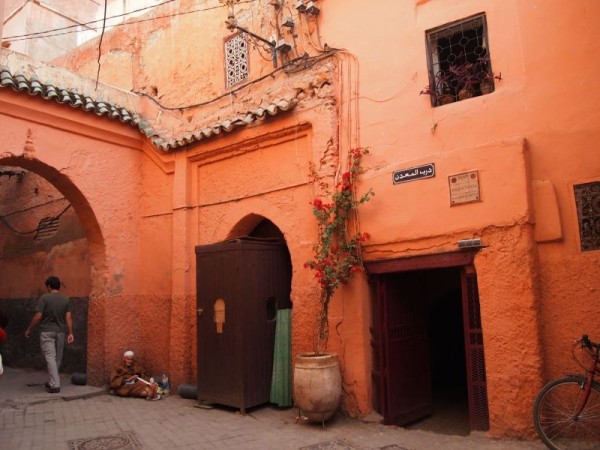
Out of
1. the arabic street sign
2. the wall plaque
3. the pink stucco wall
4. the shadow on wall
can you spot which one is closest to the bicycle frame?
the pink stucco wall

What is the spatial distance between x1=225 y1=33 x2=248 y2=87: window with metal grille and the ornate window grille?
3.51m

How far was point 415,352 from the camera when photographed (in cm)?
669

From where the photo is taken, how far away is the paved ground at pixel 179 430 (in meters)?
5.23

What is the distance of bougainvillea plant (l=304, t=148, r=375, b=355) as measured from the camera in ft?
20.3

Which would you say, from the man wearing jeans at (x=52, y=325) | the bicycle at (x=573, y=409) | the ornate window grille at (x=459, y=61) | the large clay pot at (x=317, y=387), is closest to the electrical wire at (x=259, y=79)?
the ornate window grille at (x=459, y=61)

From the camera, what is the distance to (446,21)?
6.12 metres

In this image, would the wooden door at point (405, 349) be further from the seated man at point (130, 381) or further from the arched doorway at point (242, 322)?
the seated man at point (130, 381)

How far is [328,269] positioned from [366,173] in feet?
4.52

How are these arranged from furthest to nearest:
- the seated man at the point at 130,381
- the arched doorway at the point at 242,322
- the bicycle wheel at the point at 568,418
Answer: the seated man at the point at 130,381, the arched doorway at the point at 242,322, the bicycle wheel at the point at 568,418

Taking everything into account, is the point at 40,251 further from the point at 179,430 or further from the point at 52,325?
the point at 179,430

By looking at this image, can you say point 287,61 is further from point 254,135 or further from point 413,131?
point 413,131

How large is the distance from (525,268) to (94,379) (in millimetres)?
6991

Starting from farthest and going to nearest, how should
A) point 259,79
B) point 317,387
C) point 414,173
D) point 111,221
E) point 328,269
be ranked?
point 111,221
point 259,79
point 328,269
point 414,173
point 317,387

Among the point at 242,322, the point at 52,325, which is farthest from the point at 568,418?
the point at 52,325
